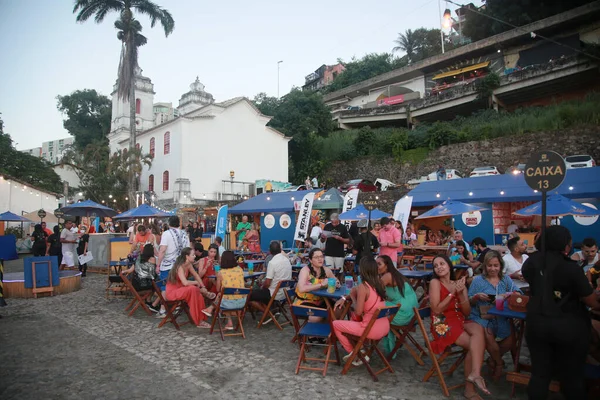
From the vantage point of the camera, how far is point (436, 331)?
391cm

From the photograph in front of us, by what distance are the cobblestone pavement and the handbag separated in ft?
2.73

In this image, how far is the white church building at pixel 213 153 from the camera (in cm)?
2738

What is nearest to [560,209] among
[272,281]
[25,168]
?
[272,281]

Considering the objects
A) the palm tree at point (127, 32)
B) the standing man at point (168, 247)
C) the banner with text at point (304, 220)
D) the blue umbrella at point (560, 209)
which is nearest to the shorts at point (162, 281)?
the standing man at point (168, 247)

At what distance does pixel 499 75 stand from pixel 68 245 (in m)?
28.8

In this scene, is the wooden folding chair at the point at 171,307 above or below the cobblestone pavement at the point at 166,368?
above

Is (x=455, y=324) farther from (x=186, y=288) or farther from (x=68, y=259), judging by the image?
(x=68, y=259)

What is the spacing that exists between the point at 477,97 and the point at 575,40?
7146mm

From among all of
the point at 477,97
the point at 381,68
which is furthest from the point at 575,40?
the point at 381,68

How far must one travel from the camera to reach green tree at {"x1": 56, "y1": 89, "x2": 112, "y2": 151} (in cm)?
4709

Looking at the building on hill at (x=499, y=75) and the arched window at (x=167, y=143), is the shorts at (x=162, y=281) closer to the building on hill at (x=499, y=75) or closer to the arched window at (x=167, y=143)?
the arched window at (x=167, y=143)

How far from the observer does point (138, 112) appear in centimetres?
3672

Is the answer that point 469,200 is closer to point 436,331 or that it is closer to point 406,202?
point 406,202

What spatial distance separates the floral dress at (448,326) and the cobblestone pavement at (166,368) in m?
0.47
